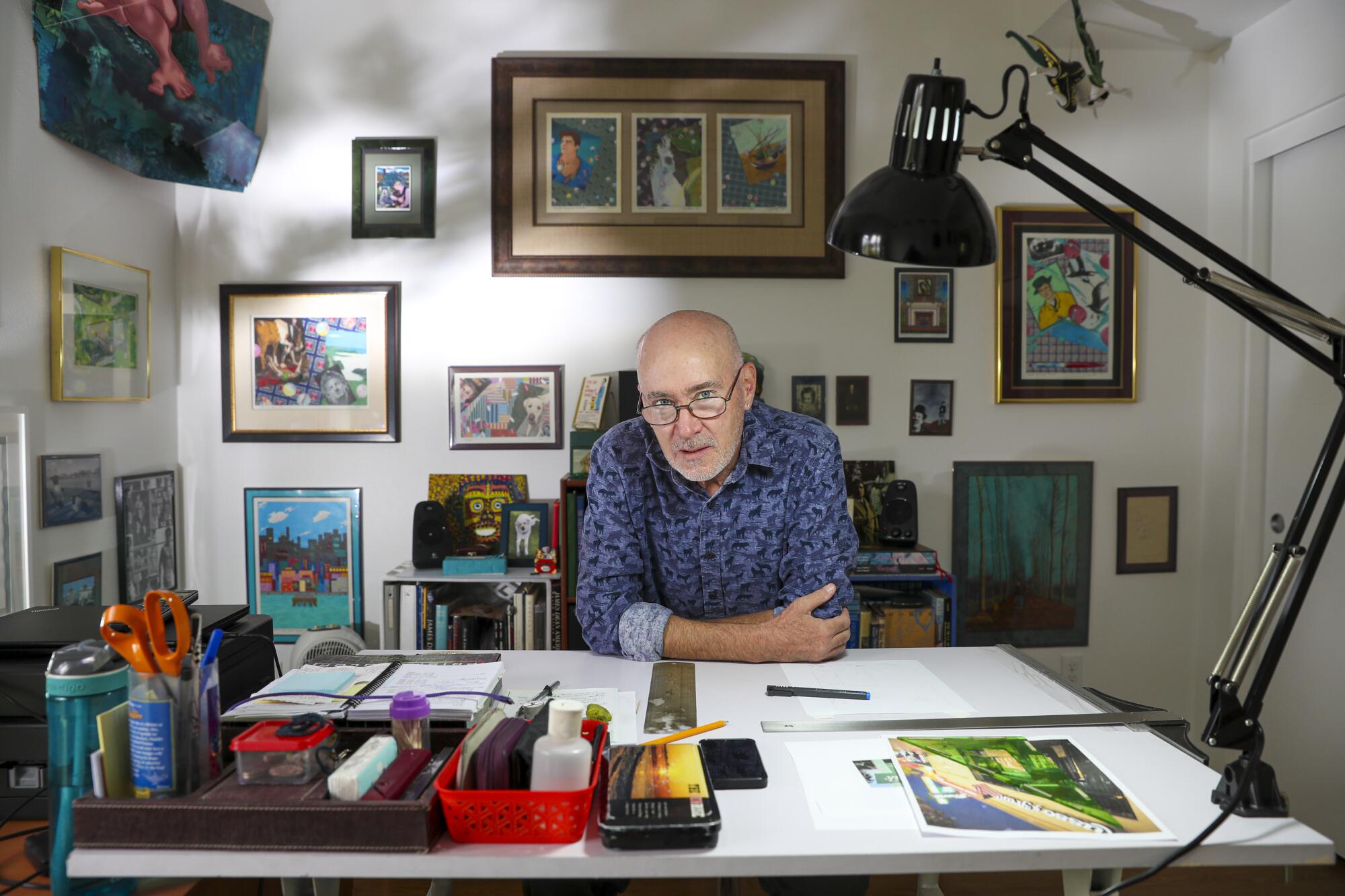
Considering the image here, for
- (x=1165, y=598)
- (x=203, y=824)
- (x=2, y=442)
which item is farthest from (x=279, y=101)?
(x=1165, y=598)

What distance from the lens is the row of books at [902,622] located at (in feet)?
8.99

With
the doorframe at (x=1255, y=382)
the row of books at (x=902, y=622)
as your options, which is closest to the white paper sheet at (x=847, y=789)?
the row of books at (x=902, y=622)

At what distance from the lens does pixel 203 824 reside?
95 centimetres

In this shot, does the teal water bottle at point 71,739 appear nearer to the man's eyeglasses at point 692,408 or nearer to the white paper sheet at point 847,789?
the white paper sheet at point 847,789

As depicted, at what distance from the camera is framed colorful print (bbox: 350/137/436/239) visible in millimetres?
2984

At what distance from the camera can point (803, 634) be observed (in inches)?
62.9

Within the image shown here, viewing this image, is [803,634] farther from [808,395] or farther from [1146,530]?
[1146,530]

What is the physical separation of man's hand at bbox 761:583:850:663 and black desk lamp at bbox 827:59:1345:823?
2.08 feet

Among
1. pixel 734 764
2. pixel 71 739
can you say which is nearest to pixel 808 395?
pixel 734 764

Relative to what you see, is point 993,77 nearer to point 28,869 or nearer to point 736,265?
point 736,265

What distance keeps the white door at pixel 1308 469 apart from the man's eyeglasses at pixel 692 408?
1.88 meters

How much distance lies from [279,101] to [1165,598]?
375cm

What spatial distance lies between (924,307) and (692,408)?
1622mm

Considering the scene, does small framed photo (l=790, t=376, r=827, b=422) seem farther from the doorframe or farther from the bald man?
the doorframe
